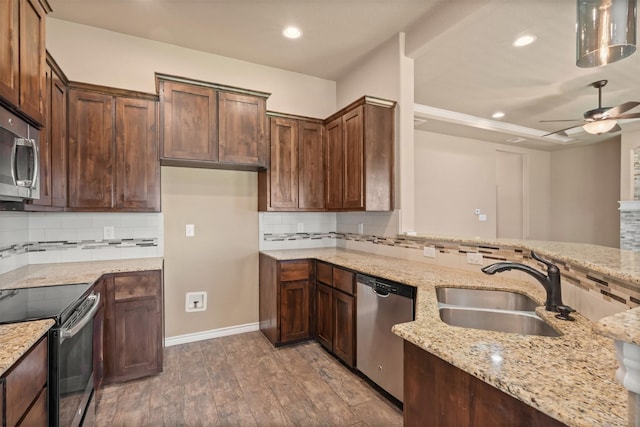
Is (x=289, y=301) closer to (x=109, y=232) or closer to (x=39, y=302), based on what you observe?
(x=109, y=232)

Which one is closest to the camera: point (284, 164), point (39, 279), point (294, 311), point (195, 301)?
point (39, 279)

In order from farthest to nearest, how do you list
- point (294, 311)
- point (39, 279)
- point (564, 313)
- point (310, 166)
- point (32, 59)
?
point (310, 166) < point (294, 311) < point (39, 279) < point (32, 59) < point (564, 313)

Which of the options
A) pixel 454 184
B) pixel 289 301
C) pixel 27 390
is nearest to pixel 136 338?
pixel 289 301

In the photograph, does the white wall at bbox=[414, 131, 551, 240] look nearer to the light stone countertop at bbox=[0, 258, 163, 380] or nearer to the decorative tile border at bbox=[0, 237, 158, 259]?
the decorative tile border at bbox=[0, 237, 158, 259]

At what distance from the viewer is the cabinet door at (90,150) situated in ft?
8.14

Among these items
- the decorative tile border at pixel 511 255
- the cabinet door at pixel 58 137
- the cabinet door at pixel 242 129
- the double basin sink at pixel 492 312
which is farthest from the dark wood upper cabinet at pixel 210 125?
the double basin sink at pixel 492 312

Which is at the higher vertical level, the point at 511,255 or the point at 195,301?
the point at 511,255

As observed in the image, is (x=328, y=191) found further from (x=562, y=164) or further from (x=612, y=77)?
(x=562, y=164)

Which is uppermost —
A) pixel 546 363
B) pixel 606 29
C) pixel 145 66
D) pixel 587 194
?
pixel 145 66

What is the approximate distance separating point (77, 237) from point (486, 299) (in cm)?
326

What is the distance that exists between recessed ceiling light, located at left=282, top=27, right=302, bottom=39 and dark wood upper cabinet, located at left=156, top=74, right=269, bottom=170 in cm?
60

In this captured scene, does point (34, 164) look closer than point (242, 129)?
Yes

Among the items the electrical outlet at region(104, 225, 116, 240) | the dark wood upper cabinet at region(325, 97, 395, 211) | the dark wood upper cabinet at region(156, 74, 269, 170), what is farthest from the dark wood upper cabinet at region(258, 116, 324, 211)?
the electrical outlet at region(104, 225, 116, 240)

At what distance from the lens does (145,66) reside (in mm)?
3029
